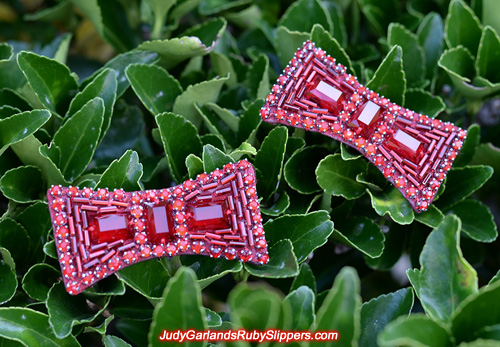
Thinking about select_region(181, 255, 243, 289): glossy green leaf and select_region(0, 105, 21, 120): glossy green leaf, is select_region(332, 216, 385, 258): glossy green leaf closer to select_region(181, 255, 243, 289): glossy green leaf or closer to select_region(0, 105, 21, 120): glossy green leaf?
select_region(181, 255, 243, 289): glossy green leaf

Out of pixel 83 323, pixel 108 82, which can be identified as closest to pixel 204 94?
pixel 108 82

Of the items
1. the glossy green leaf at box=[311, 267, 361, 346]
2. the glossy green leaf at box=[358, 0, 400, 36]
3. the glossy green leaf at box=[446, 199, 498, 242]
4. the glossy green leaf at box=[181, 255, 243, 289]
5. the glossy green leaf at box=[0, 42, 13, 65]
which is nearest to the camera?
the glossy green leaf at box=[311, 267, 361, 346]

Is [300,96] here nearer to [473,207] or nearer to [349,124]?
[349,124]

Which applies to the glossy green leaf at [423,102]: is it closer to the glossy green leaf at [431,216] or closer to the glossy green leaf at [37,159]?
the glossy green leaf at [431,216]

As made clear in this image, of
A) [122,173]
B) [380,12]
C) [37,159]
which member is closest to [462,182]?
[380,12]

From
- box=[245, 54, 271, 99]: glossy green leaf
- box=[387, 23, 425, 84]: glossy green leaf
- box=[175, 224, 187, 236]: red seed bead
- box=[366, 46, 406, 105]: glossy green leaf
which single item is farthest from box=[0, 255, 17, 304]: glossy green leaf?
box=[387, 23, 425, 84]: glossy green leaf
